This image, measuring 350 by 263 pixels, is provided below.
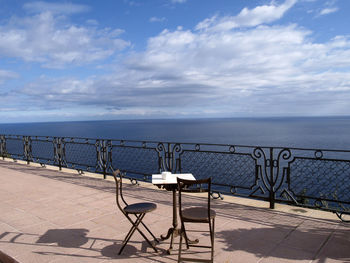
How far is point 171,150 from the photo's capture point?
21.7 ft

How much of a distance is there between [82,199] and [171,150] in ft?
7.58

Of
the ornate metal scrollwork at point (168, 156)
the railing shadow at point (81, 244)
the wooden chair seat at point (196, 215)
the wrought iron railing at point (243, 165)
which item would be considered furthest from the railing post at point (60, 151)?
the wooden chair seat at point (196, 215)

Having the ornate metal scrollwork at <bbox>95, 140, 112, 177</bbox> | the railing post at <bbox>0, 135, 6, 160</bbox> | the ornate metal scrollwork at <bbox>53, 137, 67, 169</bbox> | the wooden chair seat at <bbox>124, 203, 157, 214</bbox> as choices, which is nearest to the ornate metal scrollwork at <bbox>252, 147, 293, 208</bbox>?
the wooden chair seat at <bbox>124, 203, 157, 214</bbox>

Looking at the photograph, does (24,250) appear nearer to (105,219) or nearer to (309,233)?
(105,219)

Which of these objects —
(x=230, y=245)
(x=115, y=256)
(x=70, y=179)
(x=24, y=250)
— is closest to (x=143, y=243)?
(x=115, y=256)

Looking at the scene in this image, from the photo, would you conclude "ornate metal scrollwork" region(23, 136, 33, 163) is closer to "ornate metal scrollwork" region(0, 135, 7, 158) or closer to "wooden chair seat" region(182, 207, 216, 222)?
"ornate metal scrollwork" region(0, 135, 7, 158)

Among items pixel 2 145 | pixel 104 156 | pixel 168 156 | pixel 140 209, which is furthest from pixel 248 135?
pixel 140 209

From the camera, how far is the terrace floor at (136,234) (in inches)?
124

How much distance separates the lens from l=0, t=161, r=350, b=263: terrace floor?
314 centimetres

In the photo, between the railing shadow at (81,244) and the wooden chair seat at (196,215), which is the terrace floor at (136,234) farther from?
the wooden chair seat at (196,215)

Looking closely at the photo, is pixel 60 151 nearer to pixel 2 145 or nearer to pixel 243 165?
pixel 2 145

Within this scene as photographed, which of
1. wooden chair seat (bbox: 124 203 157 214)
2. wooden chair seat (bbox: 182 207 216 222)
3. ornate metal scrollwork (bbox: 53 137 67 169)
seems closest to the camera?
wooden chair seat (bbox: 182 207 216 222)

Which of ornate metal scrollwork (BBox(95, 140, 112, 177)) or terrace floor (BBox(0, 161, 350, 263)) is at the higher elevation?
ornate metal scrollwork (BBox(95, 140, 112, 177))

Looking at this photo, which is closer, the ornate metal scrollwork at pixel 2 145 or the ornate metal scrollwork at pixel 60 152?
the ornate metal scrollwork at pixel 60 152
